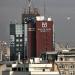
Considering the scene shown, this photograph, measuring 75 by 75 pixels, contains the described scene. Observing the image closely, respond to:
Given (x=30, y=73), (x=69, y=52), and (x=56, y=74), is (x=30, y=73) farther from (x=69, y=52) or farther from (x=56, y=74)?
(x=69, y=52)

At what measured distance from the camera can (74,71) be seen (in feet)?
400

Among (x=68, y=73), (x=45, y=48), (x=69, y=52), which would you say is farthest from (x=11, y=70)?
(x=45, y=48)

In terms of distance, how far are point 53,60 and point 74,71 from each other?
13.8 ft

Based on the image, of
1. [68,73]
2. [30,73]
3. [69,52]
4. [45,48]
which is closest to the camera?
[30,73]

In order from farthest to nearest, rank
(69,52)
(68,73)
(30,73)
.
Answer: (69,52), (68,73), (30,73)

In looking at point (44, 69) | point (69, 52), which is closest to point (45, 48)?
point (69, 52)

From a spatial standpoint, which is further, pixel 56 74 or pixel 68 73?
pixel 68 73

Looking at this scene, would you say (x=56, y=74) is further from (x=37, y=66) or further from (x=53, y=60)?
(x=53, y=60)

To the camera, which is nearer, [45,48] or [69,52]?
[69,52]

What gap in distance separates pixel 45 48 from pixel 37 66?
117770 millimetres

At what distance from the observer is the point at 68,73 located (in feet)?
396

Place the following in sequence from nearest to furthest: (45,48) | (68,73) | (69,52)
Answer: (68,73)
(69,52)
(45,48)

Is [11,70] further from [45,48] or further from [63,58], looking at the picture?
[45,48]

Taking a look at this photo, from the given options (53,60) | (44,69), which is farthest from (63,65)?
(44,69)
